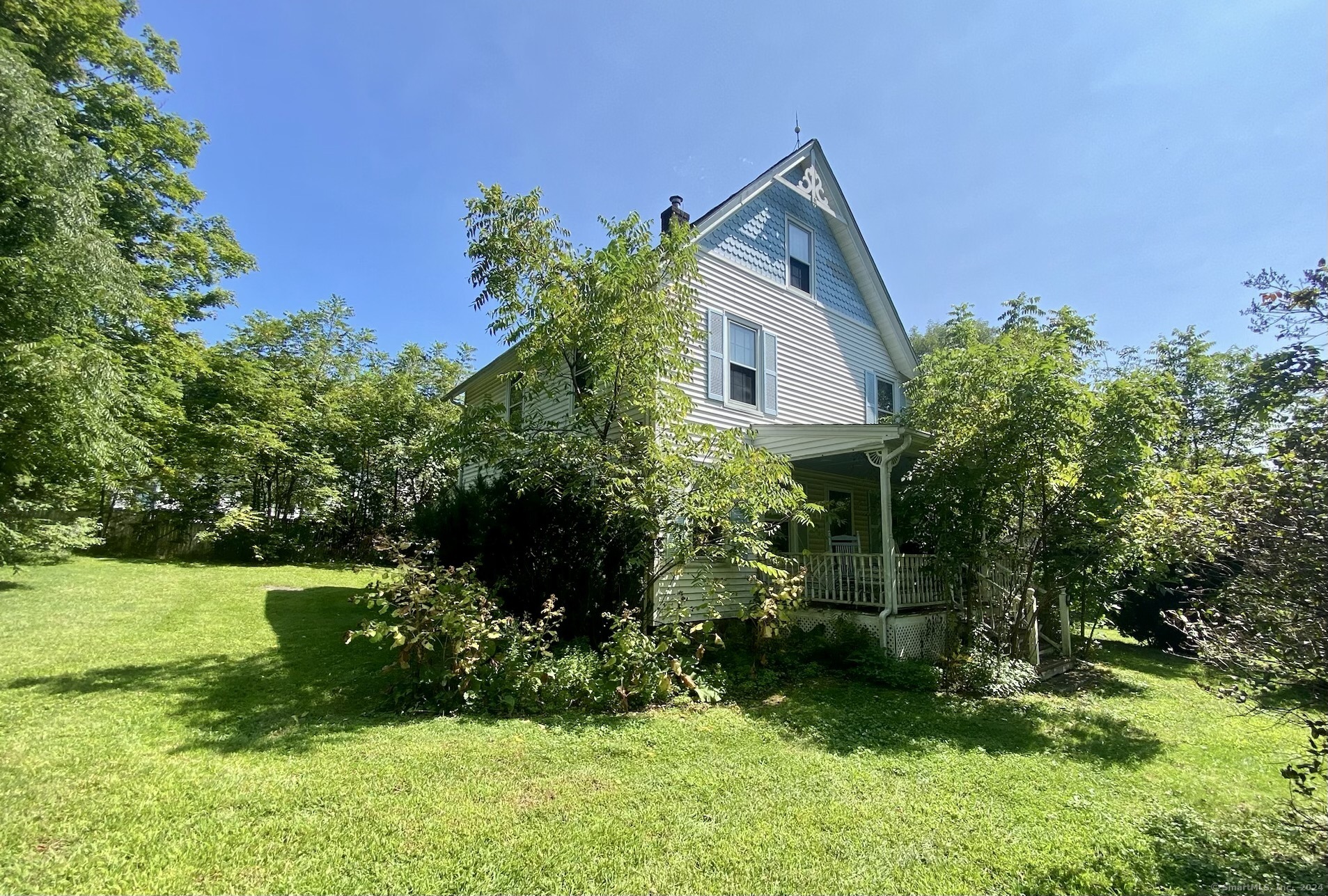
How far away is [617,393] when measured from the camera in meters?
7.72

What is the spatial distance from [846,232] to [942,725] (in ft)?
35.6

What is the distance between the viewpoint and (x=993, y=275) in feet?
55.7

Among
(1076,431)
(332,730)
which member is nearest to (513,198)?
(332,730)

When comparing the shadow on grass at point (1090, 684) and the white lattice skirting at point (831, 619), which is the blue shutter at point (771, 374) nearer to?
the white lattice skirting at point (831, 619)

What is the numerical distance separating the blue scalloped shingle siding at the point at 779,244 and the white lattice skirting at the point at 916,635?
22.9 feet

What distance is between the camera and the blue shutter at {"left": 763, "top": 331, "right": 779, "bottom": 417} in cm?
1105

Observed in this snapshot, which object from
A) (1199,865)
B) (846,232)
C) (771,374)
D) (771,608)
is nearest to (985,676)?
(771,608)

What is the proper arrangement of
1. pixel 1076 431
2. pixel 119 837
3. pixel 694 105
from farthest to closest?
pixel 694 105 < pixel 1076 431 < pixel 119 837

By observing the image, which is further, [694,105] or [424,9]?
[694,105]

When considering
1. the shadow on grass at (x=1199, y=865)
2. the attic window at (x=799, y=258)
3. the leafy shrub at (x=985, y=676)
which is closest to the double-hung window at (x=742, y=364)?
the attic window at (x=799, y=258)

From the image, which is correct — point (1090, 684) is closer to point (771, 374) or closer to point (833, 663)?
point (833, 663)

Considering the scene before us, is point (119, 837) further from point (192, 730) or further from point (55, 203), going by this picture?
point (55, 203)

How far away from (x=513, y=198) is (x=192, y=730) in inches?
267

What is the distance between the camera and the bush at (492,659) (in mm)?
6039
